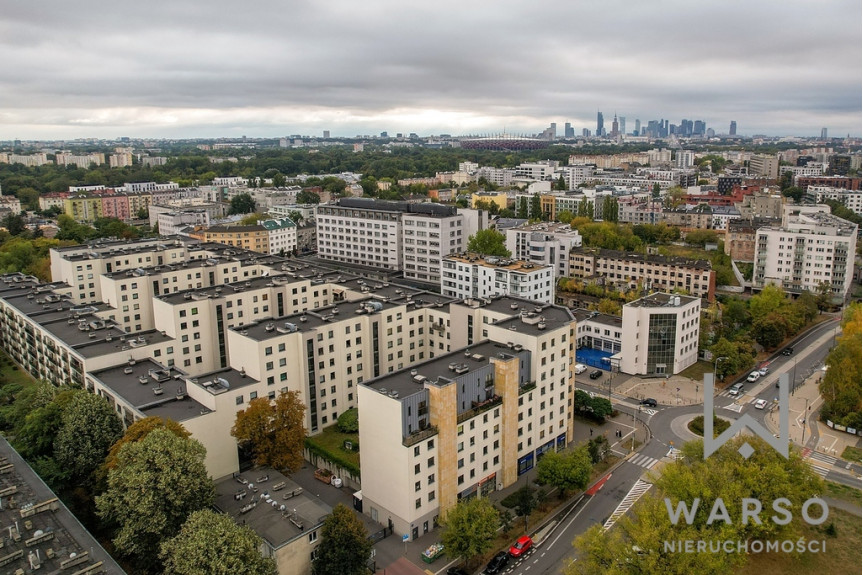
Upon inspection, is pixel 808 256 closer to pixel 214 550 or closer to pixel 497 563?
pixel 497 563

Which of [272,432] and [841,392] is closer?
[272,432]

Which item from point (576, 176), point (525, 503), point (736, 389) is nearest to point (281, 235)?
point (736, 389)

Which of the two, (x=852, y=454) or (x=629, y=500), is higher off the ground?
(x=852, y=454)

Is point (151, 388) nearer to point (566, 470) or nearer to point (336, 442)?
point (336, 442)

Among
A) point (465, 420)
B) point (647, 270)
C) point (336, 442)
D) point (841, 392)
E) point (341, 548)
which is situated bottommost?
point (336, 442)

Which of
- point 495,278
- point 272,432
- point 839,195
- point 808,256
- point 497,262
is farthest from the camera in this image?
point 839,195

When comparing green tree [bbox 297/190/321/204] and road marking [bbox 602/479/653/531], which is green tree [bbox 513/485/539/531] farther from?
green tree [bbox 297/190/321/204]

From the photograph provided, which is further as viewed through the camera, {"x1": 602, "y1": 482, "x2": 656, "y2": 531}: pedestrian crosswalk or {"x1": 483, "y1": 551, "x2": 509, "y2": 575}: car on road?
{"x1": 602, "y1": 482, "x2": 656, "y2": 531}: pedestrian crosswalk

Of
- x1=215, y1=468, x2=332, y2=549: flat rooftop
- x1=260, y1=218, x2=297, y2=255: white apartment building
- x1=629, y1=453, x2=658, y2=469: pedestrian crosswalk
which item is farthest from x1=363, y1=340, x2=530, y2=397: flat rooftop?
x1=260, y1=218, x2=297, y2=255: white apartment building

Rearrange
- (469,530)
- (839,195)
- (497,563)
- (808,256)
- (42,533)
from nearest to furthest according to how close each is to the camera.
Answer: (42,533) < (469,530) < (497,563) < (808,256) < (839,195)

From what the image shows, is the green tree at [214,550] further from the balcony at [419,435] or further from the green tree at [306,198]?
the green tree at [306,198]
